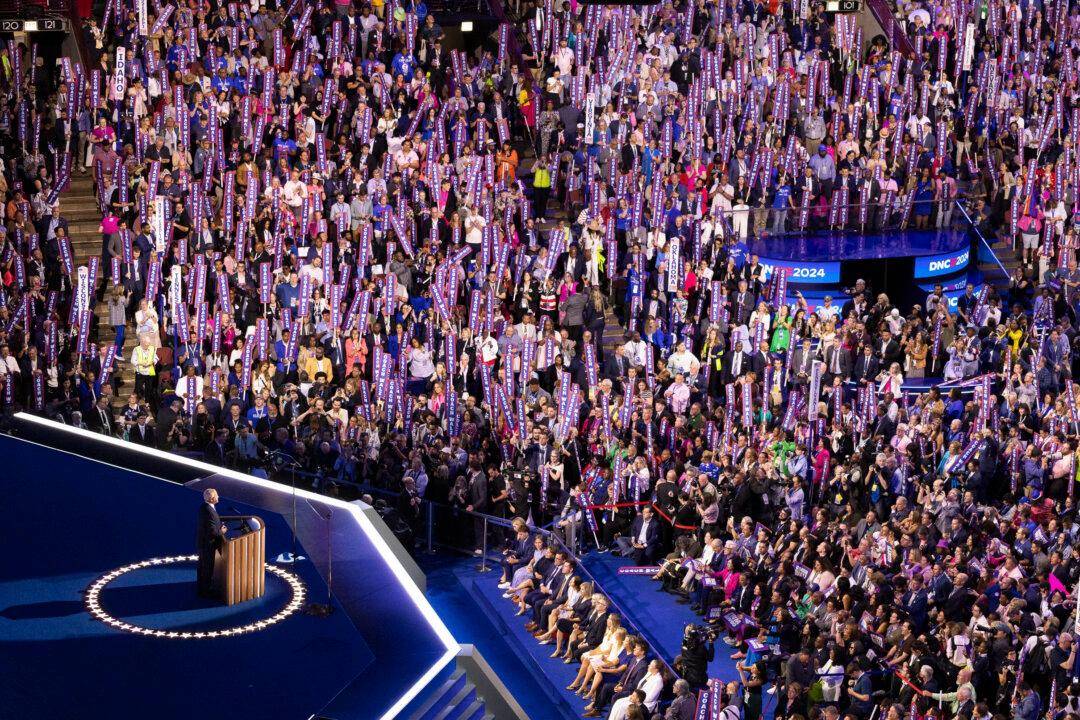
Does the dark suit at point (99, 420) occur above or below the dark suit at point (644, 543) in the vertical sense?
above

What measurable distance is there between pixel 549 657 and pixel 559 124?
1253cm

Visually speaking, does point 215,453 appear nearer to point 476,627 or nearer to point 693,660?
point 476,627

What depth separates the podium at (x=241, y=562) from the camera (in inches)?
800

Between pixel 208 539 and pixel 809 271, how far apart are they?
48.0 ft

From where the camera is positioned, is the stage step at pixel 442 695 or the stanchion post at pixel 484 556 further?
the stanchion post at pixel 484 556

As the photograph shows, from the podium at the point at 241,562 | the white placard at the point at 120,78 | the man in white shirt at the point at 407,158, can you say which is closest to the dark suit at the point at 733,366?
the man in white shirt at the point at 407,158

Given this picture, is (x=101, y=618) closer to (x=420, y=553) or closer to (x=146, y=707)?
(x=146, y=707)

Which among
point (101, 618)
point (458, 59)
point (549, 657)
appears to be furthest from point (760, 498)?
point (458, 59)

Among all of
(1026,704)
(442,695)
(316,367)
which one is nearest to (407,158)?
(316,367)

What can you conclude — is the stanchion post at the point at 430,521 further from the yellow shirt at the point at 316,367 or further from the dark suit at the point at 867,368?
the dark suit at the point at 867,368

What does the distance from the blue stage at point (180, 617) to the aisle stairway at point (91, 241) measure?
354 cm

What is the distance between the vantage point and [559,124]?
105 ft

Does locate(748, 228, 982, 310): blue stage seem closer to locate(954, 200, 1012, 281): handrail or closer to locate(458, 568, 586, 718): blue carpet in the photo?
locate(954, 200, 1012, 281): handrail

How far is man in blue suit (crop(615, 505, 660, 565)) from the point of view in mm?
24688
